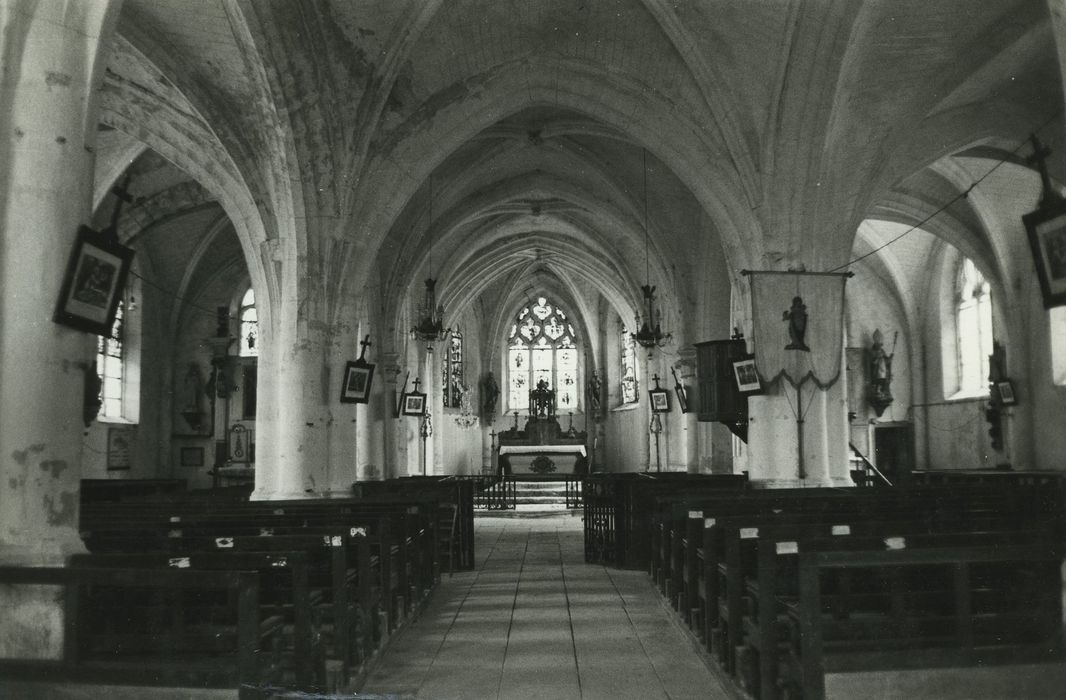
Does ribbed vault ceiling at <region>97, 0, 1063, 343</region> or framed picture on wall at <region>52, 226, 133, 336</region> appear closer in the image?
framed picture on wall at <region>52, 226, 133, 336</region>

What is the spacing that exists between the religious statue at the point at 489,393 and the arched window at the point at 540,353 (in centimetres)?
127

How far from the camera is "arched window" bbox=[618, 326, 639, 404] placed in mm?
30719

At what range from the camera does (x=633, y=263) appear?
2545 cm

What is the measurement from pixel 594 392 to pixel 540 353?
3041 millimetres

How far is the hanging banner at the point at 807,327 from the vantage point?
12930 millimetres

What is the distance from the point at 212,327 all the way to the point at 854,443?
53.8 ft

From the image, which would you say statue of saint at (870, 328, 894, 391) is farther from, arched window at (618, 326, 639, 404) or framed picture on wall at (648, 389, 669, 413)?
arched window at (618, 326, 639, 404)

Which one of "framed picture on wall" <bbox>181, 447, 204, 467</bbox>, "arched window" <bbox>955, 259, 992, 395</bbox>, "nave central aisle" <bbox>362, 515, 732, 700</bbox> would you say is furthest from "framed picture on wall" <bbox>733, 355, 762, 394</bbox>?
"framed picture on wall" <bbox>181, 447, 204, 467</bbox>

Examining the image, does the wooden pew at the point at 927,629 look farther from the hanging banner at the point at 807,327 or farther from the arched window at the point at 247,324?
the arched window at the point at 247,324

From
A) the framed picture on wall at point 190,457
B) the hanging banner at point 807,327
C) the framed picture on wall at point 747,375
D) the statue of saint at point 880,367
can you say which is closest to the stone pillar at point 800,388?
the hanging banner at point 807,327

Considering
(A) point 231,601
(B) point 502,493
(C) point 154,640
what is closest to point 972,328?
(B) point 502,493

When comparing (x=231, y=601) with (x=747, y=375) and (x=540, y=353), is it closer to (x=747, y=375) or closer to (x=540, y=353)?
(x=747, y=375)

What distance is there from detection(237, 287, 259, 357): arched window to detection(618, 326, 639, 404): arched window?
12.8m

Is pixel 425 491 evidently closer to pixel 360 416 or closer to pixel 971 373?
pixel 360 416
